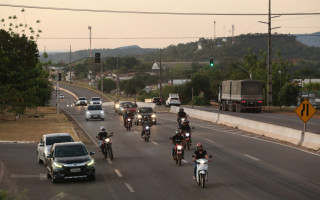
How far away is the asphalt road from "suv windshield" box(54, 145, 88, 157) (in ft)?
3.57

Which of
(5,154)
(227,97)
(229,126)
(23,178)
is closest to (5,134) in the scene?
(5,154)

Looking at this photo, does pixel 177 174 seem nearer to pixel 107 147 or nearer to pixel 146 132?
pixel 107 147

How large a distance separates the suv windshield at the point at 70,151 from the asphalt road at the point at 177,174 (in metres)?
A: 1.09

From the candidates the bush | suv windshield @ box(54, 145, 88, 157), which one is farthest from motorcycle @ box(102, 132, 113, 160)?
the bush

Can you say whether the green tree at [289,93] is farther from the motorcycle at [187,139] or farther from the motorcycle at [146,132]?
→ the motorcycle at [187,139]

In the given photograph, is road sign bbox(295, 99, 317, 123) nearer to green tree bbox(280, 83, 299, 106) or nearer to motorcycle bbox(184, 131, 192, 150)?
motorcycle bbox(184, 131, 192, 150)

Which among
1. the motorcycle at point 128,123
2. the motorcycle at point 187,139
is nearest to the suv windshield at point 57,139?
the motorcycle at point 187,139

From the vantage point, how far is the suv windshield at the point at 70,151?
19652mm

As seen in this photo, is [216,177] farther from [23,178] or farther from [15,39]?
[15,39]

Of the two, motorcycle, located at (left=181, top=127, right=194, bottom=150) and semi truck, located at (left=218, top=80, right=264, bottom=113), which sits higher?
semi truck, located at (left=218, top=80, right=264, bottom=113)

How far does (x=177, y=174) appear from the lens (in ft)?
66.3

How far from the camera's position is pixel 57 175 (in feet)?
61.5

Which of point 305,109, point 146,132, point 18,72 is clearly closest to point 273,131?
point 305,109

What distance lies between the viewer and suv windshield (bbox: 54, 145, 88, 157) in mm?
19652
